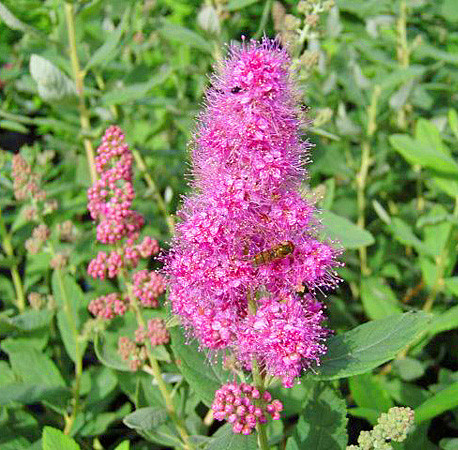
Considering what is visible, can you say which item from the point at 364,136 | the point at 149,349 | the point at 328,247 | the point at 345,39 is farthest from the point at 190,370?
the point at 345,39

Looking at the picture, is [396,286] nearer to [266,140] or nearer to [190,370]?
[190,370]

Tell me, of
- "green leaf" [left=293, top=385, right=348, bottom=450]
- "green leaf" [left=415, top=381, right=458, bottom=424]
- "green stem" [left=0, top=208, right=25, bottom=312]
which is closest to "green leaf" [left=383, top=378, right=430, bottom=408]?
"green leaf" [left=415, top=381, right=458, bottom=424]

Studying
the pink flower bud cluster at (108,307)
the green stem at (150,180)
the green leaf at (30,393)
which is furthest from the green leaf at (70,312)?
the green stem at (150,180)

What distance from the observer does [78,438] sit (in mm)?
2107

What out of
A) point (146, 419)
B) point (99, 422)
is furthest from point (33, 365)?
point (146, 419)

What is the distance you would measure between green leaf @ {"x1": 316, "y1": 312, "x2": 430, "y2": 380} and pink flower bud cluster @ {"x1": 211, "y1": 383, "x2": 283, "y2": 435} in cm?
14

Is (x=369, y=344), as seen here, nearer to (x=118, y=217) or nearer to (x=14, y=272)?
(x=118, y=217)

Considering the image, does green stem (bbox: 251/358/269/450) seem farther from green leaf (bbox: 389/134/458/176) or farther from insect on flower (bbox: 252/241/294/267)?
green leaf (bbox: 389/134/458/176)

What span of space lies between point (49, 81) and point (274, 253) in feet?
4.08

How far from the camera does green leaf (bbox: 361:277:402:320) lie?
243 centimetres

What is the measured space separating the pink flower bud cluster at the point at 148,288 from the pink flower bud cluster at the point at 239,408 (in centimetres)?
46

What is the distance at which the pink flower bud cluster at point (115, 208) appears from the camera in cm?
171

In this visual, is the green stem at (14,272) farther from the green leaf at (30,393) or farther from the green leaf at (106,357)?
the green leaf at (106,357)

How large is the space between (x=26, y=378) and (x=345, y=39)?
2082 millimetres
